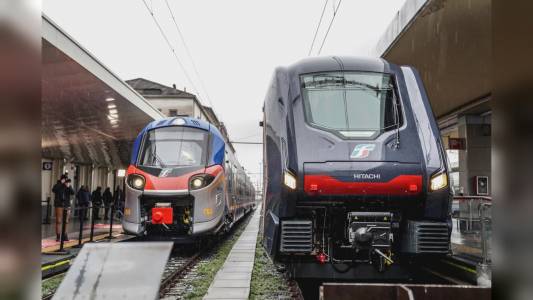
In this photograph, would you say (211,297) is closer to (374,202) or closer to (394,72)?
(374,202)

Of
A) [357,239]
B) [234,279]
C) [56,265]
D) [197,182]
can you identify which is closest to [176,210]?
[197,182]

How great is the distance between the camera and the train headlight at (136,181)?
972 centimetres

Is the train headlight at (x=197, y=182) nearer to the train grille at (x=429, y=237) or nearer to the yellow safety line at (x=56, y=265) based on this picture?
the yellow safety line at (x=56, y=265)

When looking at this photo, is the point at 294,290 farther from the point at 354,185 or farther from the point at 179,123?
the point at 179,123

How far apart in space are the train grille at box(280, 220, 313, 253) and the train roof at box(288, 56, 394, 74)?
198 centimetres

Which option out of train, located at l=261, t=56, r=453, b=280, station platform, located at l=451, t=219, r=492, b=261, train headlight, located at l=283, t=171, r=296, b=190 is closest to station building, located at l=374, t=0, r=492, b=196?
station platform, located at l=451, t=219, r=492, b=261

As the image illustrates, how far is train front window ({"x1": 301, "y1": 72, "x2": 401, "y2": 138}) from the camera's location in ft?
18.6

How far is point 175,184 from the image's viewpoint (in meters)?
9.71

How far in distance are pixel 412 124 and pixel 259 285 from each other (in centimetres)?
356

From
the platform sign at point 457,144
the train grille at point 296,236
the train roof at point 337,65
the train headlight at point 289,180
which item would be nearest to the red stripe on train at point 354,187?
the train headlight at point 289,180

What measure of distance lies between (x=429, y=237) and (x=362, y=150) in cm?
120

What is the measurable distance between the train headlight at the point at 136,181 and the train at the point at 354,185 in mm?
4650

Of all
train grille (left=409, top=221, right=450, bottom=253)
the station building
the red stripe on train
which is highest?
the station building

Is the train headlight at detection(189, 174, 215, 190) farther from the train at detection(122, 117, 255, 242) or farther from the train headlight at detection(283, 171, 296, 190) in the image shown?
the train headlight at detection(283, 171, 296, 190)
